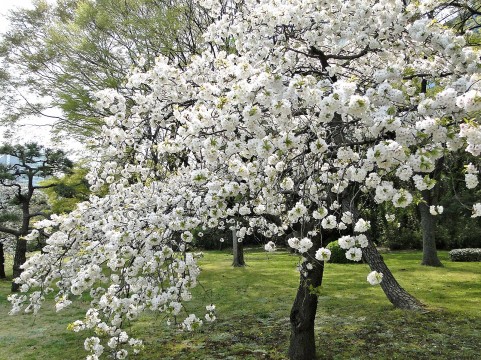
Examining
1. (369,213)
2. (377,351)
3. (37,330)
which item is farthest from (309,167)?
(369,213)

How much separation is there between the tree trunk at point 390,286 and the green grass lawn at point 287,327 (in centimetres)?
23

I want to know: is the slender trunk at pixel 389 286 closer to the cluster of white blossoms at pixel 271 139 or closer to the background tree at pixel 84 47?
the cluster of white blossoms at pixel 271 139

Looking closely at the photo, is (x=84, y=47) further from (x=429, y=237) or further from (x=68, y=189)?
(x=429, y=237)

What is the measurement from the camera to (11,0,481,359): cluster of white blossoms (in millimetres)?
2965

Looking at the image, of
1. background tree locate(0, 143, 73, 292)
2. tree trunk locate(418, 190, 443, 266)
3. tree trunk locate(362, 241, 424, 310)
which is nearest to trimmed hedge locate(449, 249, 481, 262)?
tree trunk locate(418, 190, 443, 266)

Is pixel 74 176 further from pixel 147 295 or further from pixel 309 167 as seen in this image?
pixel 309 167

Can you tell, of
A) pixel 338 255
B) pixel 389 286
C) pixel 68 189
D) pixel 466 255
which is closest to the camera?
pixel 389 286

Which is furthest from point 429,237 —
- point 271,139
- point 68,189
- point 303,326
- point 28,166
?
point 28,166

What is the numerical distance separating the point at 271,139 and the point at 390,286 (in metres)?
6.35

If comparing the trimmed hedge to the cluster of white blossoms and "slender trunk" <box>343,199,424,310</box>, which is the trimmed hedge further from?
the cluster of white blossoms

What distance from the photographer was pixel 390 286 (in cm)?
826

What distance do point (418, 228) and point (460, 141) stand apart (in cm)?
1927

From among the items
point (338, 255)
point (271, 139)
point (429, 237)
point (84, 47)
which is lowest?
point (338, 255)

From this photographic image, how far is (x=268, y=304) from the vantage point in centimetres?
930
